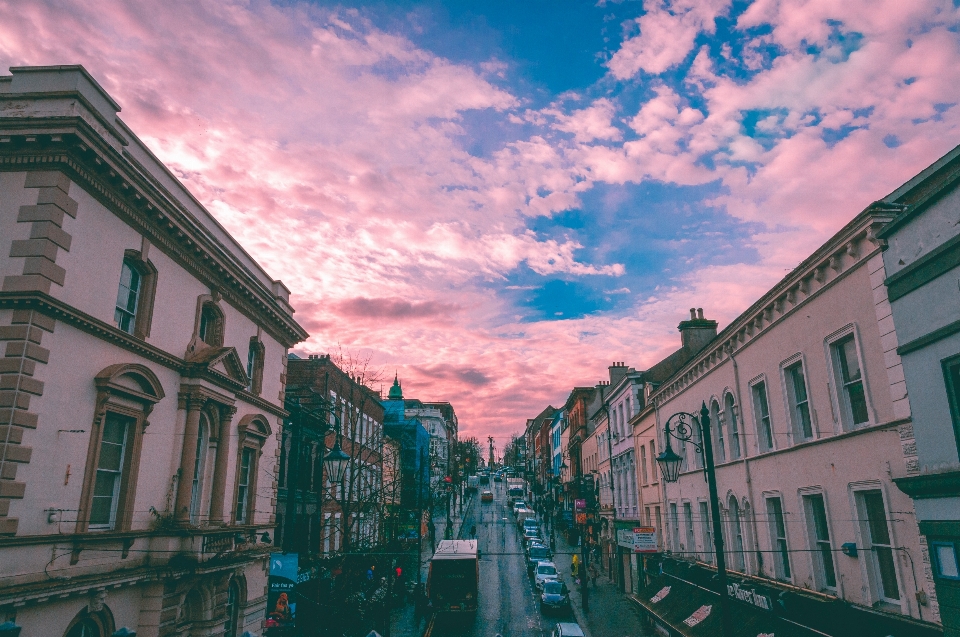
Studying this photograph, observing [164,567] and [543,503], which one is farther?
[543,503]

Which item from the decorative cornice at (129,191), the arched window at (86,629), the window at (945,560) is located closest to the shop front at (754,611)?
the window at (945,560)

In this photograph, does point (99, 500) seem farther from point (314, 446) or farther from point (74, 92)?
point (314, 446)

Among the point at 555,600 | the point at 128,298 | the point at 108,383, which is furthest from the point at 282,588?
the point at 555,600

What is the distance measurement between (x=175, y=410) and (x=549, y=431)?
9067 cm

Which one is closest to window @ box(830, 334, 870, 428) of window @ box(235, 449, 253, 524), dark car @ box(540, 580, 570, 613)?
window @ box(235, 449, 253, 524)

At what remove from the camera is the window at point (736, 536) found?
20375 millimetres

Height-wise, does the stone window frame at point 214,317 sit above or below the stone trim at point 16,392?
above

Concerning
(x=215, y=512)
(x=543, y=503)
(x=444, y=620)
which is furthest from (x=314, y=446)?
(x=543, y=503)

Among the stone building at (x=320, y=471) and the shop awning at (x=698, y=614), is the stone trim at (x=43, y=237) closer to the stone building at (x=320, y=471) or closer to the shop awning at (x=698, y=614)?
the stone building at (x=320, y=471)

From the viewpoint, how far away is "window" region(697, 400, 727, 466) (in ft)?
72.8

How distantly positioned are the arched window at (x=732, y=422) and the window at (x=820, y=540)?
486 centimetres

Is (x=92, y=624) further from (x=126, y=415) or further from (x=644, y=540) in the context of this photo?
(x=644, y=540)

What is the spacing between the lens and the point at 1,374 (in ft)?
38.6

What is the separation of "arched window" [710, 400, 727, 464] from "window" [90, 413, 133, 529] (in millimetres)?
18932
